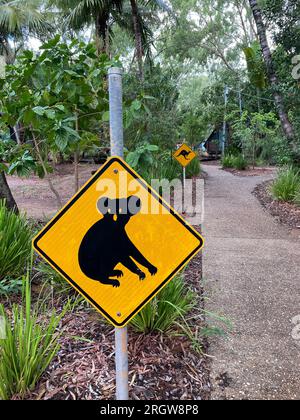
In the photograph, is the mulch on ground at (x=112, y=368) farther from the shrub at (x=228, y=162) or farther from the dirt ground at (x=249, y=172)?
the shrub at (x=228, y=162)

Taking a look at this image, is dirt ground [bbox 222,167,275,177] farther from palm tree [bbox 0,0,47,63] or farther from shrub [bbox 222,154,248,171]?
palm tree [bbox 0,0,47,63]

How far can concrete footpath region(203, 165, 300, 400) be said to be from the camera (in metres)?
2.56

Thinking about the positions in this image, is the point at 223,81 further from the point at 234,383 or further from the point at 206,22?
the point at 234,383

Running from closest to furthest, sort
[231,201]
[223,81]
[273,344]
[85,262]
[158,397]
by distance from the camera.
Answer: [85,262]
[158,397]
[273,344]
[231,201]
[223,81]

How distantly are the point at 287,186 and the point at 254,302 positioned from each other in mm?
5960

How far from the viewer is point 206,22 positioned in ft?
90.2

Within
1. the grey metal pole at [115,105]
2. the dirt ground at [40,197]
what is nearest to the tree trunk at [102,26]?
the dirt ground at [40,197]

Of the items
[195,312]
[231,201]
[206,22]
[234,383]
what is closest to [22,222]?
[195,312]

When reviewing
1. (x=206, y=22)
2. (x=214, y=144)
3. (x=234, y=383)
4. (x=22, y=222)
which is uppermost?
(x=206, y=22)

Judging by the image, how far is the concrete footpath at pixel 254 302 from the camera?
256 cm

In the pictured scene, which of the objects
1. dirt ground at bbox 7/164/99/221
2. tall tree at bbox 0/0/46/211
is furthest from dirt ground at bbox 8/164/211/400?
tall tree at bbox 0/0/46/211

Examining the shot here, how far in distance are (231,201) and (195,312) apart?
708cm

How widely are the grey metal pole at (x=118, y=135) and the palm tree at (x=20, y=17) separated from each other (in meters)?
19.4

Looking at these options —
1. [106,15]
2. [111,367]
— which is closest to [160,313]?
[111,367]
